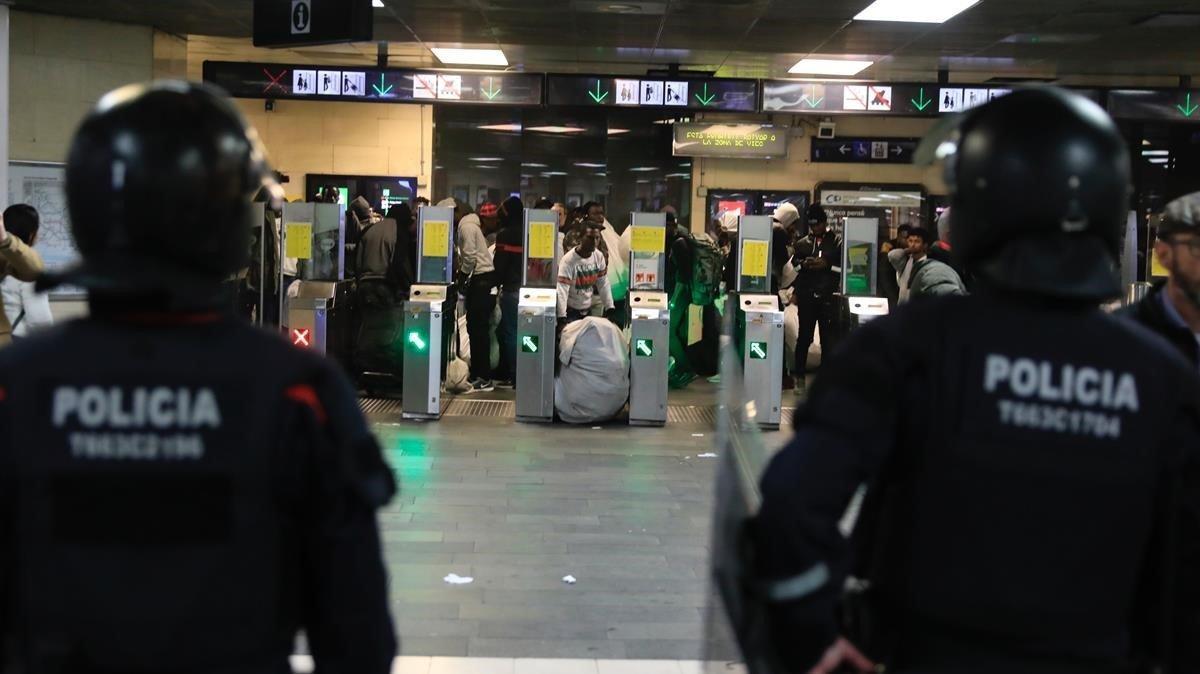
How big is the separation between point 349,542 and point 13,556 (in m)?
0.43

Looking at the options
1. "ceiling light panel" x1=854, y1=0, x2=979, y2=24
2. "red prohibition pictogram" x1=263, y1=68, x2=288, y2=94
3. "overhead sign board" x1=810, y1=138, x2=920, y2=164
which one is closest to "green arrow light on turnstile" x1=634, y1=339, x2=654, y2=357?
"ceiling light panel" x1=854, y1=0, x2=979, y2=24

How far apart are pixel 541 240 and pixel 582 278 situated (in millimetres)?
470

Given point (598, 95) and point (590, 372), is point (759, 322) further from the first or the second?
point (598, 95)

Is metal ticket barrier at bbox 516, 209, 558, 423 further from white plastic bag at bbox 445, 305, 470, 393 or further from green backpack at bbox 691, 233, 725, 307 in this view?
green backpack at bbox 691, 233, 725, 307

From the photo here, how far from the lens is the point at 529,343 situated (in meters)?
9.16

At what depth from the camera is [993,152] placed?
1714mm

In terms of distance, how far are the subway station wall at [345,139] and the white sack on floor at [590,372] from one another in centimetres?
796

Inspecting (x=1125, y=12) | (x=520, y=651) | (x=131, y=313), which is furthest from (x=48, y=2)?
(x=131, y=313)

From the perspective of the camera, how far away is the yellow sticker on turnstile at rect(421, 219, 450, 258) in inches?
374

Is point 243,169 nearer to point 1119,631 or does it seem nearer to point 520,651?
point 1119,631

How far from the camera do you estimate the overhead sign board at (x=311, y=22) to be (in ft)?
23.7

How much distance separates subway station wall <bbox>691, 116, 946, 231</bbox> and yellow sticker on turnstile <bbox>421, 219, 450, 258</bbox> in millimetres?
7850

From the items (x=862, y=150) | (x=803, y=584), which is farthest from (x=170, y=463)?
(x=862, y=150)

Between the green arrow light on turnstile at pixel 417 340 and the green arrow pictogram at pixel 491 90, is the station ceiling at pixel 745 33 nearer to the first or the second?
the green arrow pictogram at pixel 491 90
